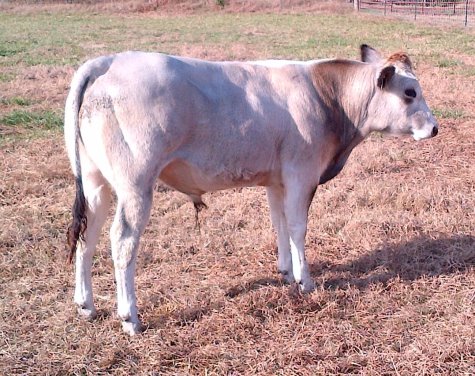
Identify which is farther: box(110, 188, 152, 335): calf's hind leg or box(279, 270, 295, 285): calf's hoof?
box(279, 270, 295, 285): calf's hoof

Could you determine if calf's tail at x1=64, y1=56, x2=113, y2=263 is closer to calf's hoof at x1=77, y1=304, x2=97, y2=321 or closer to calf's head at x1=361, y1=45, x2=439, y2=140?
calf's hoof at x1=77, y1=304, x2=97, y2=321

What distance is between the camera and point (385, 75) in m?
4.84

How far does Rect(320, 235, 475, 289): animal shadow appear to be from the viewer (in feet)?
16.8

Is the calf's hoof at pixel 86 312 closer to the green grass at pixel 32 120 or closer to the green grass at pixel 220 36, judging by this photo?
the green grass at pixel 32 120

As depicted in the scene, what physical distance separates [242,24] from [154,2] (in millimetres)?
13416

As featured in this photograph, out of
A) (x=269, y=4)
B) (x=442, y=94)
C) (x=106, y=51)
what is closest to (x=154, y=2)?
(x=269, y=4)

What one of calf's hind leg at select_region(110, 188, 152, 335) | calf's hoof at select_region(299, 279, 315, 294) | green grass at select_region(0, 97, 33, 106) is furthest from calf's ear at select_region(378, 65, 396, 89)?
green grass at select_region(0, 97, 33, 106)

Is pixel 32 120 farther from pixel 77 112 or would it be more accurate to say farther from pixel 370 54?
pixel 370 54

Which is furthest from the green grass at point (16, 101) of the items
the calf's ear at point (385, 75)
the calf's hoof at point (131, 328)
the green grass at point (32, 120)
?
the calf's ear at point (385, 75)

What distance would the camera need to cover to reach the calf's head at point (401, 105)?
495 cm

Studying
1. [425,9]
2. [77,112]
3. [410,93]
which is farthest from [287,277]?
[425,9]

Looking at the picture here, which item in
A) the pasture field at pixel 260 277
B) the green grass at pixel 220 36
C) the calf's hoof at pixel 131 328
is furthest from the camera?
the green grass at pixel 220 36

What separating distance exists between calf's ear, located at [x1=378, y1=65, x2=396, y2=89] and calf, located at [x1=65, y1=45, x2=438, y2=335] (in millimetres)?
10

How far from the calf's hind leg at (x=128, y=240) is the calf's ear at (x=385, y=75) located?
6.89ft
